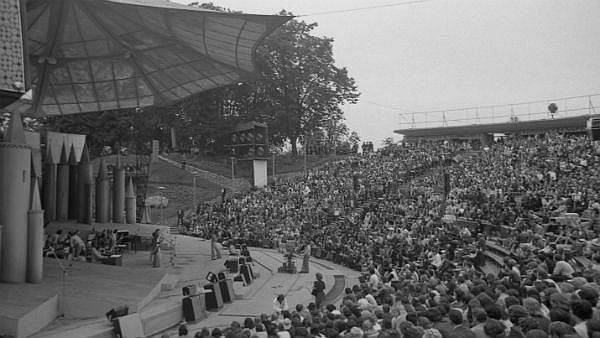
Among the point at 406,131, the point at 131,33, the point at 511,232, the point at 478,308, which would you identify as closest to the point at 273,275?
the point at 511,232

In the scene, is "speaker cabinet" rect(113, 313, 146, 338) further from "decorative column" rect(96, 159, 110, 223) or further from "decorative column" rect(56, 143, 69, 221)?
"decorative column" rect(56, 143, 69, 221)

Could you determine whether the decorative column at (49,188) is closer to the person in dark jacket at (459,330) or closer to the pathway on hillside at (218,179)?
the pathway on hillside at (218,179)

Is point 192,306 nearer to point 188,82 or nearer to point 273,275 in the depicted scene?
point 273,275

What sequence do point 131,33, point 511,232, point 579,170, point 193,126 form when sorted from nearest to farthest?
point 511,232 < point 131,33 < point 579,170 < point 193,126

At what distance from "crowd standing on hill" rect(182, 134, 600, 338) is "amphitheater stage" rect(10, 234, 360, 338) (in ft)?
9.46

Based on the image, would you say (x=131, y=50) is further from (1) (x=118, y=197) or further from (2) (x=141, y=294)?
(2) (x=141, y=294)

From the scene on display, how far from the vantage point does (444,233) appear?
71.2ft

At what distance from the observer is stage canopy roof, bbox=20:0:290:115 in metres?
18.8

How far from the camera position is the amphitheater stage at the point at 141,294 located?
1308 centimetres

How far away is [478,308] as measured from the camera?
7.59 meters

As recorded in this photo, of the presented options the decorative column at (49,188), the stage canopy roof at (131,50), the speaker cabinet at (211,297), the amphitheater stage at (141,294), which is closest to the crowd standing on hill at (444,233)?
the amphitheater stage at (141,294)

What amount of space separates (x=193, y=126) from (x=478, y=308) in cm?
5002

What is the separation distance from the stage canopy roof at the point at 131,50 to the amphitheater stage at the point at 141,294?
8.43 m

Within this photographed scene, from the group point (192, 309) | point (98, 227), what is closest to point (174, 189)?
point (98, 227)
